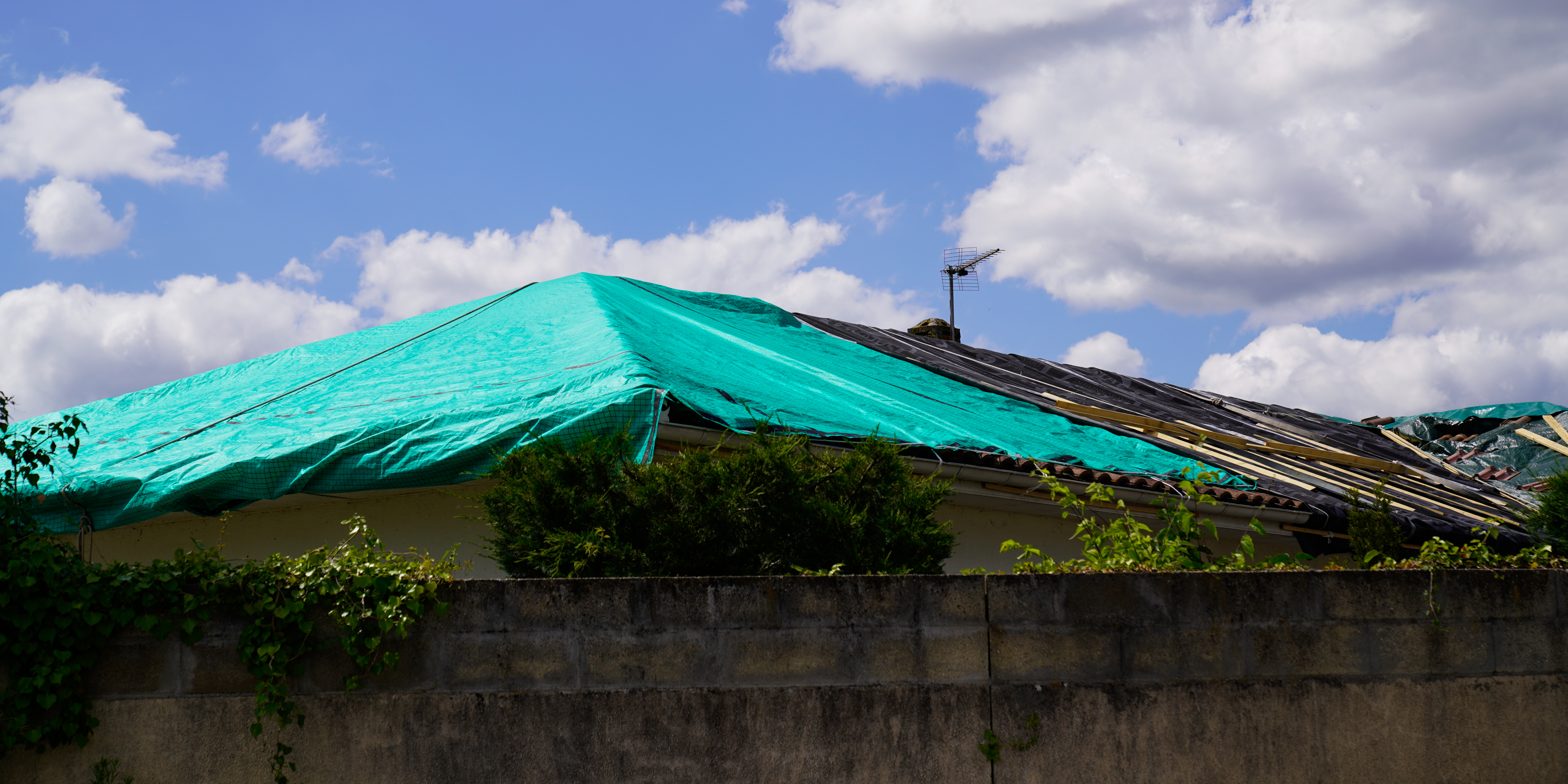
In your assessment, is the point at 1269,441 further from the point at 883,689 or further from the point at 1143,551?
the point at 883,689

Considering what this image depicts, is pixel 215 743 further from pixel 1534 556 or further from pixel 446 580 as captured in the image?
pixel 1534 556

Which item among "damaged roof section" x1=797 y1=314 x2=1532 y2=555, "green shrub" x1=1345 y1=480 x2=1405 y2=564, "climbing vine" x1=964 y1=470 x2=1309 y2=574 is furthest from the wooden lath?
"climbing vine" x1=964 y1=470 x2=1309 y2=574

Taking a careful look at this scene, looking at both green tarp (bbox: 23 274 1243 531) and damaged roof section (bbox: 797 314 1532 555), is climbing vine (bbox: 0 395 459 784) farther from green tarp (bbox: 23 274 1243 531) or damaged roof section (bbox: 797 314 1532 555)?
damaged roof section (bbox: 797 314 1532 555)

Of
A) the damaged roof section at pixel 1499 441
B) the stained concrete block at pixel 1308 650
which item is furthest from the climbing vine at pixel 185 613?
the damaged roof section at pixel 1499 441

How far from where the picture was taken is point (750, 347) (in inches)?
352

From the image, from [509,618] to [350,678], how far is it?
Result: 0.51 m

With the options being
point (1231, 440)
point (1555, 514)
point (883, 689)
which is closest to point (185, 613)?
point (883, 689)

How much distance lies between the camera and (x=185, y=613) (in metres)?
3.06

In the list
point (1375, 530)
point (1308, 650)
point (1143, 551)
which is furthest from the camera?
point (1375, 530)

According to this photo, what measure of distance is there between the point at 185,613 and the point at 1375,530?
20.6ft

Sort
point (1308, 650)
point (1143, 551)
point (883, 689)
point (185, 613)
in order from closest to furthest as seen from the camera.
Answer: point (185, 613)
point (883, 689)
point (1308, 650)
point (1143, 551)

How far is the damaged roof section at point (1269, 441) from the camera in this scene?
281 inches

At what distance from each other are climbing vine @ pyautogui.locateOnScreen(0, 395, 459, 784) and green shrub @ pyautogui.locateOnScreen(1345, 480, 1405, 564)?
17.9 ft

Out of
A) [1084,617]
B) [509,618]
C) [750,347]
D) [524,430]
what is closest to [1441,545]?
[1084,617]
